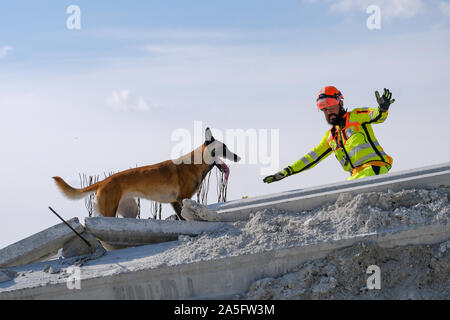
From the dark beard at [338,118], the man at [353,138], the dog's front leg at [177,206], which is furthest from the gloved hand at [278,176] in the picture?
the dog's front leg at [177,206]

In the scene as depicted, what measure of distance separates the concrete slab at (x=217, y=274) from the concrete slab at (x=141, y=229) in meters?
0.70

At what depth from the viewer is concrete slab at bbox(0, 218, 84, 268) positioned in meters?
5.70

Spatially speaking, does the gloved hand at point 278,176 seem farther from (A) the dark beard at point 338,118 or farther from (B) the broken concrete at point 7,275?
(B) the broken concrete at point 7,275

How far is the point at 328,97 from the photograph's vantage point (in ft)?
21.8

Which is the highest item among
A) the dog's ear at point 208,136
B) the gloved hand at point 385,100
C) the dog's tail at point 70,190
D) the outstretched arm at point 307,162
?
the gloved hand at point 385,100

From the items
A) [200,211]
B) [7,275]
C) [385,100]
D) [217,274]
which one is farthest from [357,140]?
[7,275]

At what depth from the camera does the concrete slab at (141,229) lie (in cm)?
559

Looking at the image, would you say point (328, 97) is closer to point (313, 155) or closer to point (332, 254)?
point (313, 155)

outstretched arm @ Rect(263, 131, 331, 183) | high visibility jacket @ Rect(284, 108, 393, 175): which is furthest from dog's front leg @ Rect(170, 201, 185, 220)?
high visibility jacket @ Rect(284, 108, 393, 175)

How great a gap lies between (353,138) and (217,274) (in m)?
2.45

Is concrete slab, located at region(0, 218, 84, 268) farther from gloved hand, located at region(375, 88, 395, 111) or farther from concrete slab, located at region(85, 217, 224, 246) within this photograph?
gloved hand, located at region(375, 88, 395, 111)

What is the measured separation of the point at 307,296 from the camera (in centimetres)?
472

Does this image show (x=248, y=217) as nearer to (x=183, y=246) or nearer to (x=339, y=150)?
(x=183, y=246)
